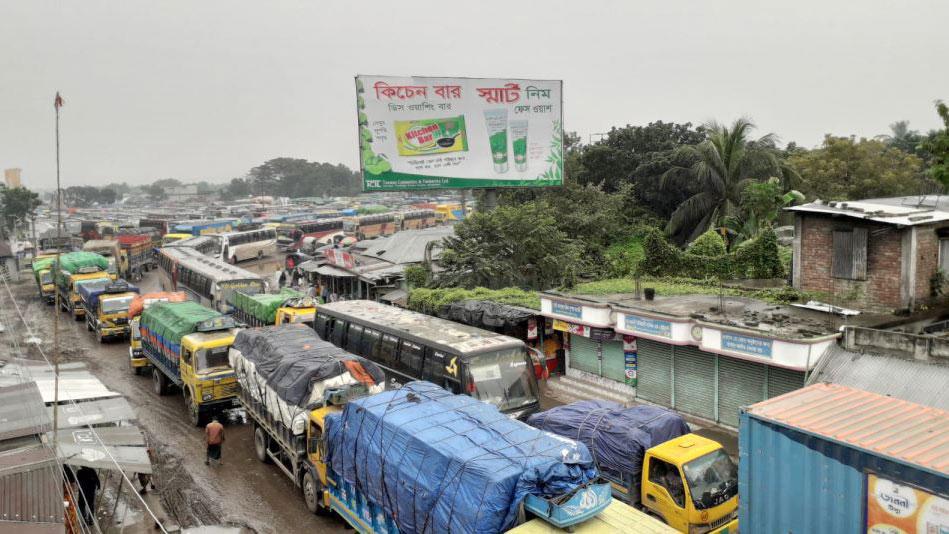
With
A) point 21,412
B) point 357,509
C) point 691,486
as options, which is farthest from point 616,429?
point 21,412

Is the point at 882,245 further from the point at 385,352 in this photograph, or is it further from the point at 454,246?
the point at 454,246

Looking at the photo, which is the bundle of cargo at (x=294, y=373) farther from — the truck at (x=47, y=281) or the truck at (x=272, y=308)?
the truck at (x=47, y=281)

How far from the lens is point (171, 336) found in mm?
17578

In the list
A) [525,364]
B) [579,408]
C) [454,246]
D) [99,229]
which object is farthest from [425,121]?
[99,229]

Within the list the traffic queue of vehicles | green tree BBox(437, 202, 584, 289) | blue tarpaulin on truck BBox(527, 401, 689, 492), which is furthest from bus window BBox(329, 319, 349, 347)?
blue tarpaulin on truck BBox(527, 401, 689, 492)

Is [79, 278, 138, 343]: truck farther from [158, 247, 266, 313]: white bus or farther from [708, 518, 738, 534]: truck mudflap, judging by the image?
[708, 518, 738, 534]: truck mudflap

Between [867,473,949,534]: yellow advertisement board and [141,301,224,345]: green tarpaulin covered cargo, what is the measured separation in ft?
49.0

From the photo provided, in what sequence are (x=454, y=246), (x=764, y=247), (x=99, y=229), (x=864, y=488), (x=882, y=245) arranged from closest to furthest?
(x=864, y=488)
(x=882, y=245)
(x=764, y=247)
(x=454, y=246)
(x=99, y=229)

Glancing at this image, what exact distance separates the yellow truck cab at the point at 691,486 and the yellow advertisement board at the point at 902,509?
95.8 inches

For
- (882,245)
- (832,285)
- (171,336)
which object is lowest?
(171,336)

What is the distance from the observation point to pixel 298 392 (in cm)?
1166

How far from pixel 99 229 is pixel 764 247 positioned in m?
70.4

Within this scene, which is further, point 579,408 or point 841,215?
point 841,215

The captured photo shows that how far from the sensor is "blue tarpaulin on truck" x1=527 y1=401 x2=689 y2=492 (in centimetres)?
1051
